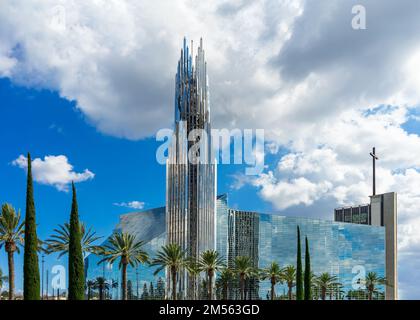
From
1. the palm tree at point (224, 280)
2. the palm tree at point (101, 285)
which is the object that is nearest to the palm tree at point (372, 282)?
the palm tree at point (224, 280)

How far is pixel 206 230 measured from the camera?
7888 centimetres

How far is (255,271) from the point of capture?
7312cm

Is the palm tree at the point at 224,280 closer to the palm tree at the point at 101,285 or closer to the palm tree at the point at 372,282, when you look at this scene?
the palm tree at the point at 101,285

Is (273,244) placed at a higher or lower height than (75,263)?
lower

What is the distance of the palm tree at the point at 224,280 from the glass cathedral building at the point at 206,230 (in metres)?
3.45

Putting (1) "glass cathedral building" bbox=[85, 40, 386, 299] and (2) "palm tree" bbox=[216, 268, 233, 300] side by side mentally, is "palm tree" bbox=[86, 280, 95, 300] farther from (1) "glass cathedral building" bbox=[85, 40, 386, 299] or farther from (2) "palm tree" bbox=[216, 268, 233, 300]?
(2) "palm tree" bbox=[216, 268, 233, 300]

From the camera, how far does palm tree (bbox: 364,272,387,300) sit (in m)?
92.3

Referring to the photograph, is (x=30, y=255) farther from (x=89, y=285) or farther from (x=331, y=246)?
(x=331, y=246)

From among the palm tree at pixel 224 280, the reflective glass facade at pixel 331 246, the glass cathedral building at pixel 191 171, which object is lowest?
the palm tree at pixel 224 280

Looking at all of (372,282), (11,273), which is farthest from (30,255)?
(372,282)

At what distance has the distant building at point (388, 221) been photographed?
97812mm

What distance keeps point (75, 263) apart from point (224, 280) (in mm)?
43821
